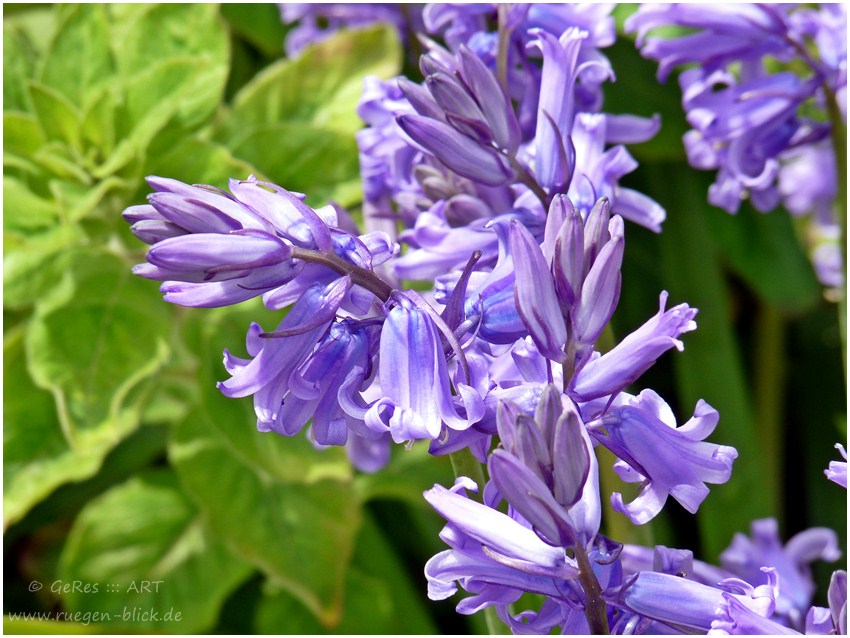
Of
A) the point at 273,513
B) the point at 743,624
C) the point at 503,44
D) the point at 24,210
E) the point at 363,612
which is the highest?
the point at 503,44

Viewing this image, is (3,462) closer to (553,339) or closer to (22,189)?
(22,189)

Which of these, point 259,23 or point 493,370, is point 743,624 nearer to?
point 493,370

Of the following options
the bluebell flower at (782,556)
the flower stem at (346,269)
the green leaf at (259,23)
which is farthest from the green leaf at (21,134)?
the bluebell flower at (782,556)

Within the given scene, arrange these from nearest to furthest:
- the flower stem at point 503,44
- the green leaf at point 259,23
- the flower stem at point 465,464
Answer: the flower stem at point 465,464, the flower stem at point 503,44, the green leaf at point 259,23

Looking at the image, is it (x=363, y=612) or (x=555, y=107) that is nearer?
(x=555, y=107)

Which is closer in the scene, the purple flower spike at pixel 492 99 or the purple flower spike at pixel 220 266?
the purple flower spike at pixel 220 266

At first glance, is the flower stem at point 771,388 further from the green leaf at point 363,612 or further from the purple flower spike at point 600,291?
the purple flower spike at point 600,291

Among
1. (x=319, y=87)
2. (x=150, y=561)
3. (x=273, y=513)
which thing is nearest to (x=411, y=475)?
(x=273, y=513)
